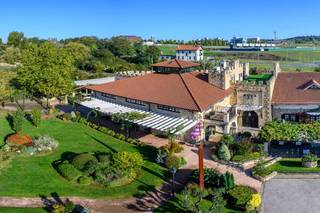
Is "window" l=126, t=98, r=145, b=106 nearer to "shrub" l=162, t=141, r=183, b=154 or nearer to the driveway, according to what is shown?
"shrub" l=162, t=141, r=183, b=154

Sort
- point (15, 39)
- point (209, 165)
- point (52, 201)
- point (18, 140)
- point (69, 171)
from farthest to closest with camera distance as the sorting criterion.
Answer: point (15, 39) < point (18, 140) < point (209, 165) < point (69, 171) < point (52, 201)

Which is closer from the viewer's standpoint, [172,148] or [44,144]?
[172,148]

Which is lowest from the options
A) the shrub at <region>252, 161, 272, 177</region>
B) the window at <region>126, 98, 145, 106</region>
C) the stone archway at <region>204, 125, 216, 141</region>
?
the shrub at <region>252, 161, 272, 177</region>

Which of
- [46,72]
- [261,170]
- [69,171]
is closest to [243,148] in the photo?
[261,170]

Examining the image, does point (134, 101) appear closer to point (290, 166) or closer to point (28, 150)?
point (28, 150)

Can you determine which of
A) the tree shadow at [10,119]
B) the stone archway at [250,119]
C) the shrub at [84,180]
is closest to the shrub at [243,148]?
the stone archway at [250,119]

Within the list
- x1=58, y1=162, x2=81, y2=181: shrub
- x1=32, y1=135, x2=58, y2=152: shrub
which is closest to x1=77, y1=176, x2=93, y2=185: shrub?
x1=58, y1=162, x2=81, y2=181: shrub

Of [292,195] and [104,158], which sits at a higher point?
[104,158]

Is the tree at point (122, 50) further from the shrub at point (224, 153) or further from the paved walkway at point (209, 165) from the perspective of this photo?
the shrub at point (224, 153)
